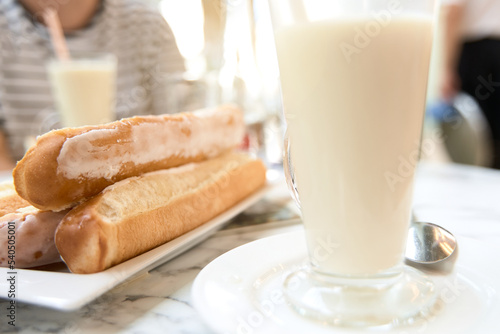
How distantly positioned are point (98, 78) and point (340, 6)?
4.25 ft

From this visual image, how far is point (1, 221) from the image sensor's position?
521mm

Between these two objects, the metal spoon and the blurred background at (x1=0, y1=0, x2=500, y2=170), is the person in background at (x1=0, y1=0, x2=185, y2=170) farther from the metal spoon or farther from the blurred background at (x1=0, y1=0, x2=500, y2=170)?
the metal spoon

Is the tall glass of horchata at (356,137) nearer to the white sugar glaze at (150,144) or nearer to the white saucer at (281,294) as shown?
the white saucer at (281,294)

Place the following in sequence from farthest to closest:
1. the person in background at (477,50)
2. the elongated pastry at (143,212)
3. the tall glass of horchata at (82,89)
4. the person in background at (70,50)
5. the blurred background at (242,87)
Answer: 1. the person in background at (477,50)
2. the person in background at (70,50)
3. the tall glass of horchata at (82,89)
4. the blurred background at (242,87)
5. the elongated pastry at (143,212)

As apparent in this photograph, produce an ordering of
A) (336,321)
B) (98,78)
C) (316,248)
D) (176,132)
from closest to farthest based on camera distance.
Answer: (336,321), (316,248), (176,132), (98,78)

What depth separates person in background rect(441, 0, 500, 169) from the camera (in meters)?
2.69

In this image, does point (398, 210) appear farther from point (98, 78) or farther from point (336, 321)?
point (98, 78)

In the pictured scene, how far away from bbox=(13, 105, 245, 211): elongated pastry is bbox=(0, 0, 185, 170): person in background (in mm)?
1261

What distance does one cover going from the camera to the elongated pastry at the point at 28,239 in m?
0.50

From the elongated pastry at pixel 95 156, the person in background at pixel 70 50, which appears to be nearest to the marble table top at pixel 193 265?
the elongated pastry at pixel 95 156

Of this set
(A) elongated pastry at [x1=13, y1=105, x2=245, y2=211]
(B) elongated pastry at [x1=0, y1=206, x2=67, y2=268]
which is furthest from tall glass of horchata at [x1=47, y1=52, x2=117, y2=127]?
(B) elongated pastry at [x1=0, y1=206, x2=67, y2=268]

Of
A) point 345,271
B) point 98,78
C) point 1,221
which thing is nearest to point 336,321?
point 345,271

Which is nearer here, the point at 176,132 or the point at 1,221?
the point at 1,221

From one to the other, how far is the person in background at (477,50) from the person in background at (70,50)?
1897 mm
